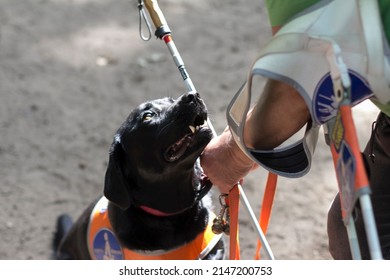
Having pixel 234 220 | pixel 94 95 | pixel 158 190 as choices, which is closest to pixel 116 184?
pixel 158 190

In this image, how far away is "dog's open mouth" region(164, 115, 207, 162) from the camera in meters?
2.70

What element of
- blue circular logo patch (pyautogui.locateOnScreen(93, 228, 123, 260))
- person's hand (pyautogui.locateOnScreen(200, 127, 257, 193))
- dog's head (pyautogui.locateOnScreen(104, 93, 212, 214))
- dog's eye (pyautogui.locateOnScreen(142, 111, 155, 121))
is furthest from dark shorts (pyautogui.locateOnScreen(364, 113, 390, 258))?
blue circular logo patch (pyautogui.locateOnScreen(93, 228, 123, 260))

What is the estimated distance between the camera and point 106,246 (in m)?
3.06

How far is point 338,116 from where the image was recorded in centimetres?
174

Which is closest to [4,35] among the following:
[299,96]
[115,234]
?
[115,234]

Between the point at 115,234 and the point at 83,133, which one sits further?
the point at 83,133

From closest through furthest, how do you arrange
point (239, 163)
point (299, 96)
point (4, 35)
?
point (299, 96), point (239, 163), point (4, 35)

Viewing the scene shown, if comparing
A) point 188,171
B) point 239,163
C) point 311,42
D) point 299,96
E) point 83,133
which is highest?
point 311,42

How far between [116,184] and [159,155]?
22 cm

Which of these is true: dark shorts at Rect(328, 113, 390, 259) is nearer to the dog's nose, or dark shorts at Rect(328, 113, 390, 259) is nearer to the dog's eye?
the dog's nose

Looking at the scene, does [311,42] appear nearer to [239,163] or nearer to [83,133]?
[239,163]

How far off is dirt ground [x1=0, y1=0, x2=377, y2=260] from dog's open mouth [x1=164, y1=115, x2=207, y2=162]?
1.12 m

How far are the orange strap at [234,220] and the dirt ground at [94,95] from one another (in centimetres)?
124

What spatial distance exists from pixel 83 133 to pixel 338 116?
9.55ft
